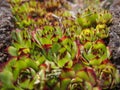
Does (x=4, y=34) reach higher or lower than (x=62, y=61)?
higher

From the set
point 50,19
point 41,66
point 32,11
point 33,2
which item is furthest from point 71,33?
point 33,2

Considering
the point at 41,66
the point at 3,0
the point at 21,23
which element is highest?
the point at 3,0

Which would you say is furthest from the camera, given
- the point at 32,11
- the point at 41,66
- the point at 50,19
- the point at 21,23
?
the point at 32,11

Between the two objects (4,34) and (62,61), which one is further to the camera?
(4,34)

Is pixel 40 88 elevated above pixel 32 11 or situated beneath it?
situated beneath

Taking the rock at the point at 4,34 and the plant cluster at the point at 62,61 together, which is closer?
the plant cluster at the point at 62,61

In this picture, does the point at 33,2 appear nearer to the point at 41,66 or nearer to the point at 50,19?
the point at 50,19

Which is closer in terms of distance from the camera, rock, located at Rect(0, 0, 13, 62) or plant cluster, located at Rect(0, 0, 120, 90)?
plant cluster, located at Rect(0, 0, 120, 90)

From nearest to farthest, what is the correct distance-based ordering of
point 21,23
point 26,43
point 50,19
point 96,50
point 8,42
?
point 96,50, point 26,43, point 8,42, point 21,23, point 50,19
